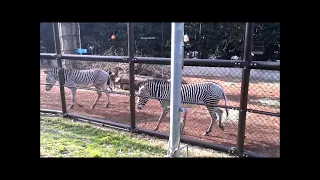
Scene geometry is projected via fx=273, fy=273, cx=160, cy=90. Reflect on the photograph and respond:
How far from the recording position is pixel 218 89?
A: 4.77 m

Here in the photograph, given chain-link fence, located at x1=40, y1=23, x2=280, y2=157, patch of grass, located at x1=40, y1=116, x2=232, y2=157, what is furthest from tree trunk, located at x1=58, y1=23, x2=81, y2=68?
patch of grass, located at x1=40, y1=116, x2=232, y2=157

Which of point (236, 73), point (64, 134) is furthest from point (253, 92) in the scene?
point (64, 134)

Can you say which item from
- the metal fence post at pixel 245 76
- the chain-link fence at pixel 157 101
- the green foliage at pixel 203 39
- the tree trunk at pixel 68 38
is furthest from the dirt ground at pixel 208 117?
the green foliage at pixel 203 39

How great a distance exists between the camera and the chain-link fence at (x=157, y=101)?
3.95 metres

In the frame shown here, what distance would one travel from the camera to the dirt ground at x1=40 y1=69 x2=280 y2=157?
430 centimetres

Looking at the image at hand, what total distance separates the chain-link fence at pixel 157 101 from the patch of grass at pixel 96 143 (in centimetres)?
19

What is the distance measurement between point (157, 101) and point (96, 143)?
11.0 feet

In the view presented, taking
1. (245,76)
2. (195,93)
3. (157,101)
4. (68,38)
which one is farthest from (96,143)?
(68,38)

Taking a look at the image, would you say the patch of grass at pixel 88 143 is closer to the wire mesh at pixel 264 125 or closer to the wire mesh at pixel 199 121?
the wire mesh at pixel 199 121

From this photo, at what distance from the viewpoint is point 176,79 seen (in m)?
2.27

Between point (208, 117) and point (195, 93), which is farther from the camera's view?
point (208, 117)

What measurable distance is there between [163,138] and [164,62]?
3.69 feet

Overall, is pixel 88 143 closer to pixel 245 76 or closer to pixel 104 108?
pixel 245 76
